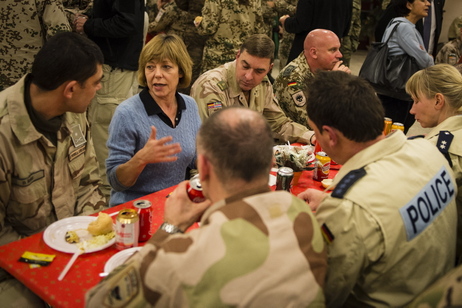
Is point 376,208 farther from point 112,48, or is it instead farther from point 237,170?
point 112,48

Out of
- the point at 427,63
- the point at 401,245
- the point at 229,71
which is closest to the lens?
the point at 401,245

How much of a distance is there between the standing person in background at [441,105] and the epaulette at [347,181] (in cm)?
97

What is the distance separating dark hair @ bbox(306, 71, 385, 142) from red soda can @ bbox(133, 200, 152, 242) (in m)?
0.80

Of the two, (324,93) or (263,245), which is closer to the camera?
(263,245)

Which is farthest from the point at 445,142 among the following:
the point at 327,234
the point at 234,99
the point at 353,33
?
the point at 353,33

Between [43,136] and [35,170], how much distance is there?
0.56 ft

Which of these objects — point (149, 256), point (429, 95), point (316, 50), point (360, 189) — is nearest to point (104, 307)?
point (149, 256)

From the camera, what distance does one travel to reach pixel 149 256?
1.26 metres

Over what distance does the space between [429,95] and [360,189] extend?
1518 mm

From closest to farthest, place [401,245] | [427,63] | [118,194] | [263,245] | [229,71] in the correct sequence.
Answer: [263,245] < [401,245] < [118,194] < [229,71] < [427,63]

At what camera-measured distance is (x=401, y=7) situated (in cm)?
464

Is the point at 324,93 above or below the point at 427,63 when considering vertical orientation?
above

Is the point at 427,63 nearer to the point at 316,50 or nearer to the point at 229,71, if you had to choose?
the point at 316,50

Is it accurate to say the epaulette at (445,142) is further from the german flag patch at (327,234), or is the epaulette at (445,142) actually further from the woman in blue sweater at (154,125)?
the woman in blue sweater at (154,125)
